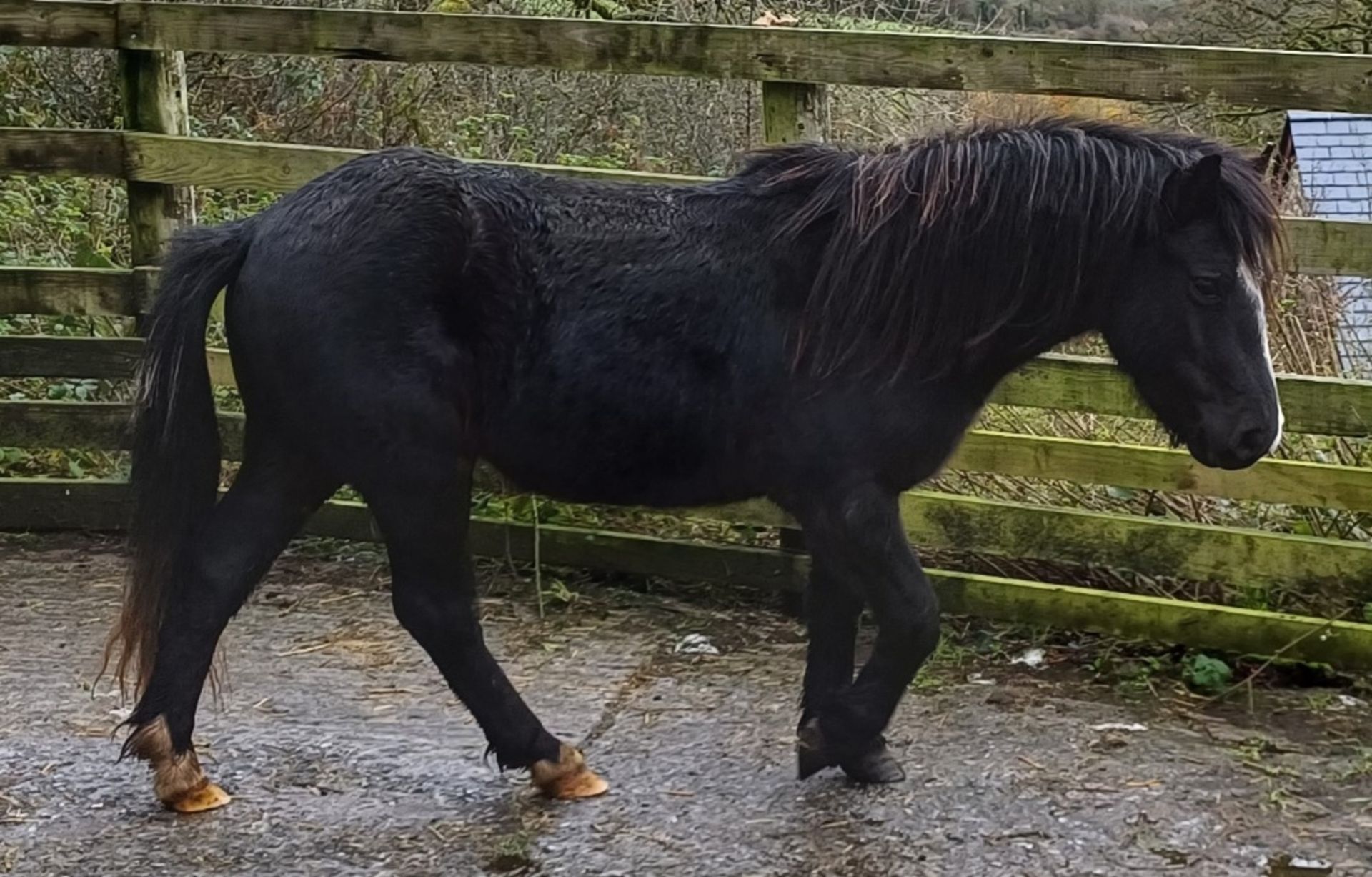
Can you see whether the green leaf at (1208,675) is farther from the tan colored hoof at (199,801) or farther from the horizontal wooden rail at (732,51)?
the tan colored hoof at (199,801)

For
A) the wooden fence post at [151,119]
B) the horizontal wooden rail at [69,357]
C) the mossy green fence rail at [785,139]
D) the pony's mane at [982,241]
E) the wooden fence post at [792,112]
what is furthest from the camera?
the horizontal wooden rail at [69,357]

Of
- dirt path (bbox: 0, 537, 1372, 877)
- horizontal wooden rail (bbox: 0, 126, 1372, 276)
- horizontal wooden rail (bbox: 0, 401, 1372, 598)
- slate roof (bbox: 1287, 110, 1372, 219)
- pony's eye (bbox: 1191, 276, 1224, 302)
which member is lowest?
dirt path (bbox: 0, 537, 1372, 877)

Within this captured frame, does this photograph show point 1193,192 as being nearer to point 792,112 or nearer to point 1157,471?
point 1157,471

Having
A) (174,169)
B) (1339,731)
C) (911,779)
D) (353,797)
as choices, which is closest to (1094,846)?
(911,779)

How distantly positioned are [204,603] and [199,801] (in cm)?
46

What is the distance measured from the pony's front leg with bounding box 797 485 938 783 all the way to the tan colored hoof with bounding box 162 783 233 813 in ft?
4.62

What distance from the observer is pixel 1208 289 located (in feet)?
10.9

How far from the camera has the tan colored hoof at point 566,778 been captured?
3.66m

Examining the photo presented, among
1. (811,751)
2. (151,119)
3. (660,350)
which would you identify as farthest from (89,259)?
(811,751)

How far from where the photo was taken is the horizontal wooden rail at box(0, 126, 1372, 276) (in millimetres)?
5113

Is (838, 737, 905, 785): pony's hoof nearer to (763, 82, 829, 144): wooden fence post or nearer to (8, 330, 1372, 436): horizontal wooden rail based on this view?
(8, 330, 1372, 436): horizontal wooden rail

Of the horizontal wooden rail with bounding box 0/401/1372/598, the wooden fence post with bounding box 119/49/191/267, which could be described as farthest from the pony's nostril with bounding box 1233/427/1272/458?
the wooden fence post with bounding box 119/49/191/267

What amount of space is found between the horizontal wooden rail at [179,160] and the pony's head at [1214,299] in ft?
5.88

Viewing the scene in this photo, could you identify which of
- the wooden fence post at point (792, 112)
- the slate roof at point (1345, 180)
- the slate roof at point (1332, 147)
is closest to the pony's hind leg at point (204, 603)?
the wooden fence post at point (792, 112)
